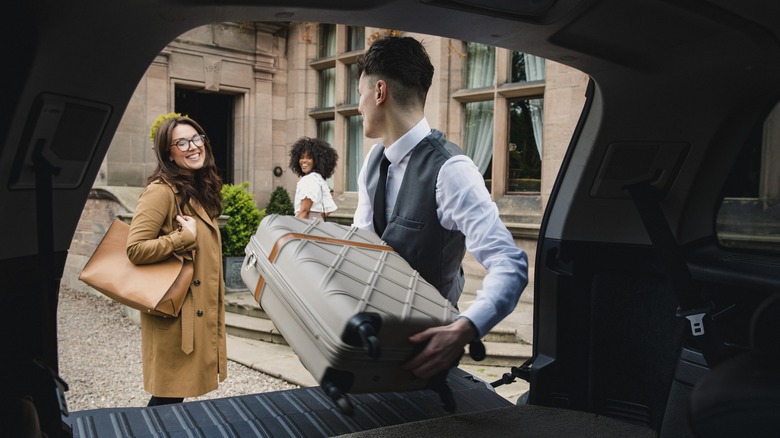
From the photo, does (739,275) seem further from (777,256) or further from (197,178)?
(197,178)

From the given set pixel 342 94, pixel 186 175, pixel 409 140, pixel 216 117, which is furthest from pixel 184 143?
pixel 216 117

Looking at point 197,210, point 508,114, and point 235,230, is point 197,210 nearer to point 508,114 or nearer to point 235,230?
point 235,230

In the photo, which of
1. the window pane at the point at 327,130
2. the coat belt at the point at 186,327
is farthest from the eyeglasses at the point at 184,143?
the window pane at the point at 327,130

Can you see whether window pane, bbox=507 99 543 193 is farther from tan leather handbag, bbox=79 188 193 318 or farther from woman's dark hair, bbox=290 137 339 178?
tan leather handbag, bbox=79 188 193 318

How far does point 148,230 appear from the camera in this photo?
3.01m

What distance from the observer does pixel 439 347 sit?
1.75 meters

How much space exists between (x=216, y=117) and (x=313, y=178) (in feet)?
20.0

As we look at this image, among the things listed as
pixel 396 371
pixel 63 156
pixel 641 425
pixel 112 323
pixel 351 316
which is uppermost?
pixel 63 156

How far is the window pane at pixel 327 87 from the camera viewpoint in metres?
10.4

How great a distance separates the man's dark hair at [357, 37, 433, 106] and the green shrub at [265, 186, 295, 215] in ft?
24.0

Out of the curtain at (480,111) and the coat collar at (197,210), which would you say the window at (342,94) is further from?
the coat collar at (197,210)

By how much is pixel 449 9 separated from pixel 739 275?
55.3 inches

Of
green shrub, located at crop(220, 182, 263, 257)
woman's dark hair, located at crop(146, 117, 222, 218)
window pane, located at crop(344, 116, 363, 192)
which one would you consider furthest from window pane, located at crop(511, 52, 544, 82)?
woman's dark hair, located at crop(146, 117, 222, 218)

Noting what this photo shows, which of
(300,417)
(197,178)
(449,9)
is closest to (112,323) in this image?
(197,178)
